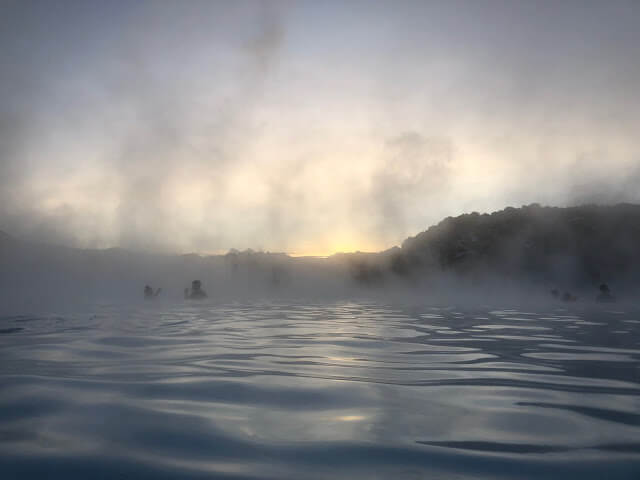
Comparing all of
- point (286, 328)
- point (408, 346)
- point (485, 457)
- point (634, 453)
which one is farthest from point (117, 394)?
point (286, 328)

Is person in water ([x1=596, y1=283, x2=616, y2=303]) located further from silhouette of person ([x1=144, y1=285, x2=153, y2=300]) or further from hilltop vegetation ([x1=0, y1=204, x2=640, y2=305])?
silhouette of person ([x1=144, y1=285, x2=153, y2=300])

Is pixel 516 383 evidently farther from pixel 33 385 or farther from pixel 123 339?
pixel 123 339

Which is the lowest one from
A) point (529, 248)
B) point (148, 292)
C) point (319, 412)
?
point (148, 292)

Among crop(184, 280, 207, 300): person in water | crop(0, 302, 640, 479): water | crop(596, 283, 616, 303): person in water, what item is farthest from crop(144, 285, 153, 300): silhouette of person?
crop(596, 283, 616, 303): person in water

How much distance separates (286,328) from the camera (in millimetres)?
8688

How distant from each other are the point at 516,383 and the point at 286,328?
Answer: 5671 mm

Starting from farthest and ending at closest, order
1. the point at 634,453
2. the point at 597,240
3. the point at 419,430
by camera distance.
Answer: the point at 597,240 → the point at 419,430 → the point at 634,453

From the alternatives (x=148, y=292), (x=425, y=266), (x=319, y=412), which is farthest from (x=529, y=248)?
(x=319, y=412)

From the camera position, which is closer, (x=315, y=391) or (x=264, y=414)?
(x=264, y=414)

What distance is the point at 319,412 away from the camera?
281 centimetres

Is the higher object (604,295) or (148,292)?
(148,292)

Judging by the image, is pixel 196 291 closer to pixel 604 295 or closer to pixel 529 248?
pixel 604 295

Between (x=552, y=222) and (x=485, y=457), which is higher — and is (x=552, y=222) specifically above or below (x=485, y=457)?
above

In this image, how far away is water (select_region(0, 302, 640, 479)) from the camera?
1.92 m
